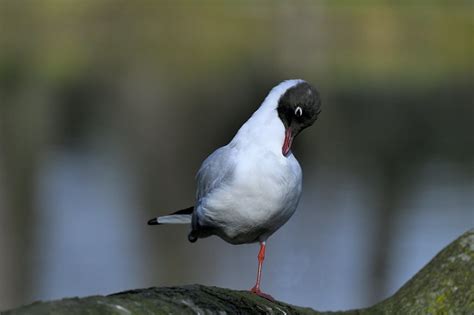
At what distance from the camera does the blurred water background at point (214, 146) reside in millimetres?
11938

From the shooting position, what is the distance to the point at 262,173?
18.6ft

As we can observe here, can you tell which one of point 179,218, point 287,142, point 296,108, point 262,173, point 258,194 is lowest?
point 179,218

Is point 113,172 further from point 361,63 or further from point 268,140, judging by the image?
point 361,63

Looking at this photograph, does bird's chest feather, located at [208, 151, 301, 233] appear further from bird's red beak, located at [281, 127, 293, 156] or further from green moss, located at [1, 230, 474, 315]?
green moss, located at [1, 230, 474, 315]

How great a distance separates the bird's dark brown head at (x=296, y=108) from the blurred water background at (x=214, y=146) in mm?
4887

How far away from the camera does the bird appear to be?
5.66 metres

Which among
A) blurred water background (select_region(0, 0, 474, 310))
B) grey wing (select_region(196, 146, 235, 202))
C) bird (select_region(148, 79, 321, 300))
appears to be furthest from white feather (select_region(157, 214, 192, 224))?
blurred water background (select_region(0, 0, 474, 310))

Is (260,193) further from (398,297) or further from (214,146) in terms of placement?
(214,146)

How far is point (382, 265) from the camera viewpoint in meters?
12.3

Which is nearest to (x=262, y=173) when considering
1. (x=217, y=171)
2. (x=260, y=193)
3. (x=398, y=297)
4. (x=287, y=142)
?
(x=260, y=193)

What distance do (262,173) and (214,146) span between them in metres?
13.4

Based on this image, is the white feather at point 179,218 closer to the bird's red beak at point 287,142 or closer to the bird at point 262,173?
the bird at point 262,173

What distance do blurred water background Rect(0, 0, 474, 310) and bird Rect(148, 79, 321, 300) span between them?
454cm

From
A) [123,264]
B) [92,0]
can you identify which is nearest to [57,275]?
[123,264]
